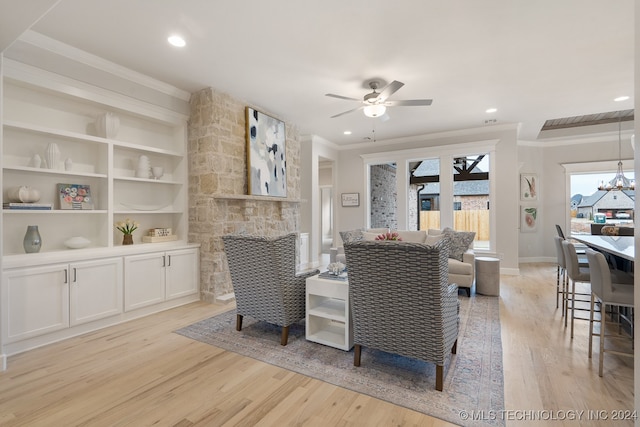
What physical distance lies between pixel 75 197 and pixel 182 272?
4.74 feet

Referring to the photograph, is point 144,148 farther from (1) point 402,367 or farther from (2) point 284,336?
(1) point 402,367

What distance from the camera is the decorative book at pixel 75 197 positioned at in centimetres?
318

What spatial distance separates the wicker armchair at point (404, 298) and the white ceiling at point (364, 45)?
200cm

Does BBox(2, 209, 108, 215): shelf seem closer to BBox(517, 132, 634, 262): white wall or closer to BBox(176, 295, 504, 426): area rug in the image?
BBox(176, 295, 504, 426): area rug

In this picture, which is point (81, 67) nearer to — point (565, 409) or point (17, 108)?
point (17, 108)

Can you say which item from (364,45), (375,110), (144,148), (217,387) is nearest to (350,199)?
(375,110)

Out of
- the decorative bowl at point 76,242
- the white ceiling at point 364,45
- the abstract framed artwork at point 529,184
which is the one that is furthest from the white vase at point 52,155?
the abstract framed artwork at point 529,184

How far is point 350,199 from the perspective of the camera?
24.1 ft

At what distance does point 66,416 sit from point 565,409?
304cm

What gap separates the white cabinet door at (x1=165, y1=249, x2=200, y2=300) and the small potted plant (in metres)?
0.48

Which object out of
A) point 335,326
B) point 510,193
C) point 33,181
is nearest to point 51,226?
point 33,181

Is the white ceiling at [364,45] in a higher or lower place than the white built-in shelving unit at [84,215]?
higher

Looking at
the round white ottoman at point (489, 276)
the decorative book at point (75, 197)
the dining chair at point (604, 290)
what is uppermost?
the decorative book at point (75, 197)

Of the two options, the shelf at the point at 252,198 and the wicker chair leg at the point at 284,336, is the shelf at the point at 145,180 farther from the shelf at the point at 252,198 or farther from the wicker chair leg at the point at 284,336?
the wicker chair leg at the point at 284,336
